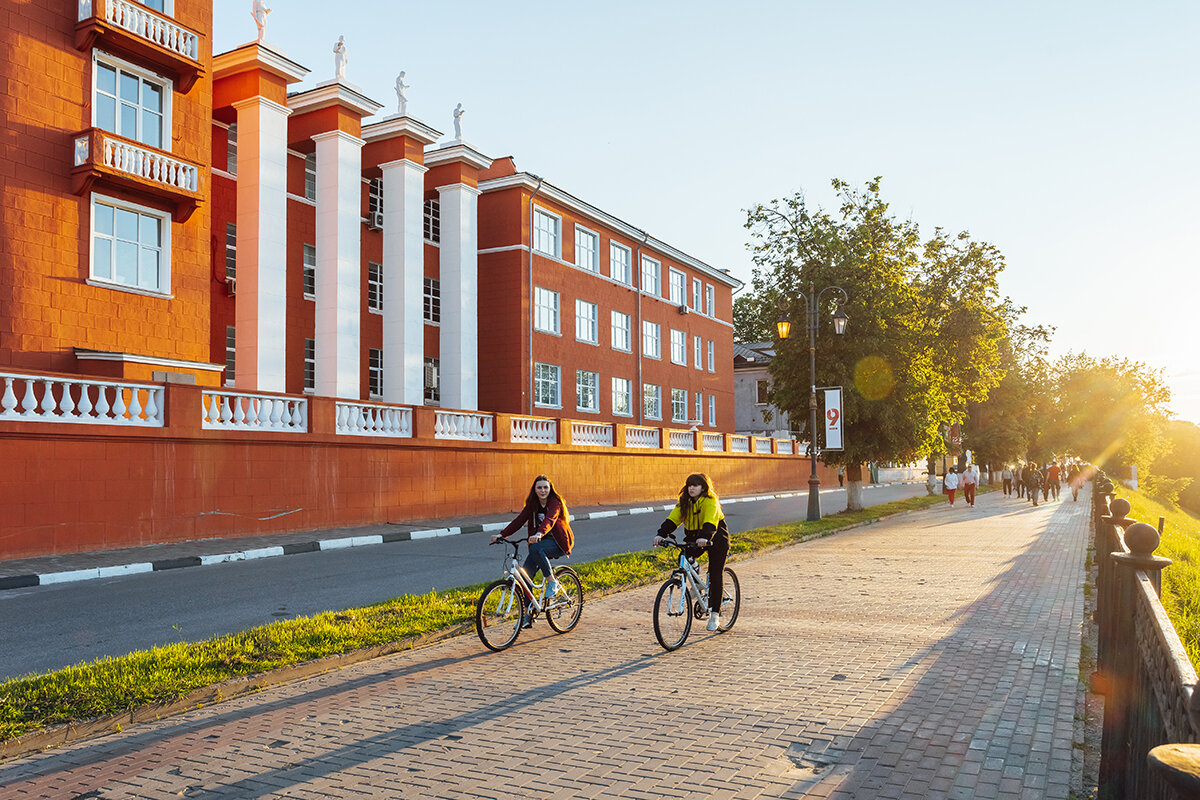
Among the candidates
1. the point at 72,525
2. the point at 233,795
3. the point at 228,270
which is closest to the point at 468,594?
the point at 233,795

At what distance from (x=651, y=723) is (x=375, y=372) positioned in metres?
27.2

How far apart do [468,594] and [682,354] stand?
3792 cm

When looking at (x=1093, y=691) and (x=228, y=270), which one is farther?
(x=228, y=270)

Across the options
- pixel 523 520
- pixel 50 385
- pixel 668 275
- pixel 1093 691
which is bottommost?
pixel 1093 691

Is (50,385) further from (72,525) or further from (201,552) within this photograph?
(201,552)

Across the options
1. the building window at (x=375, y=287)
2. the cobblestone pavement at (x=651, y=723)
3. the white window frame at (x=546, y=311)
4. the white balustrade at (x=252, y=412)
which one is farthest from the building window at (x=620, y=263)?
the cobblestone pavement at (x=651, y=723)

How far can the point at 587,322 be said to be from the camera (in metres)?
39.7

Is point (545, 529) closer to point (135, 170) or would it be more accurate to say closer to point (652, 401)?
point (135, 170)

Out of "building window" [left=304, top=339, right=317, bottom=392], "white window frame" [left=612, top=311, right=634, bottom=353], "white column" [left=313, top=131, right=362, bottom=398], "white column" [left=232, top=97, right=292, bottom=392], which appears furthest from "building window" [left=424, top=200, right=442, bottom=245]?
"white column" [left=232, top=97, right=292, bottom=392]

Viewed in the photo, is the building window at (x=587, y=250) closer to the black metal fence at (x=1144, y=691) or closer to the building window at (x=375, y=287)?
the building window at (x=375, y=287)

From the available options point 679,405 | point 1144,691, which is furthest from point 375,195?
point 1144,691

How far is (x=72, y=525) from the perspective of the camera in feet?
47.0

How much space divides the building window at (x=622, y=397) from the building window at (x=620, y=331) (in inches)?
60.3

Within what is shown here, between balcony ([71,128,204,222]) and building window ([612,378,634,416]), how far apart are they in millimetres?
23451
